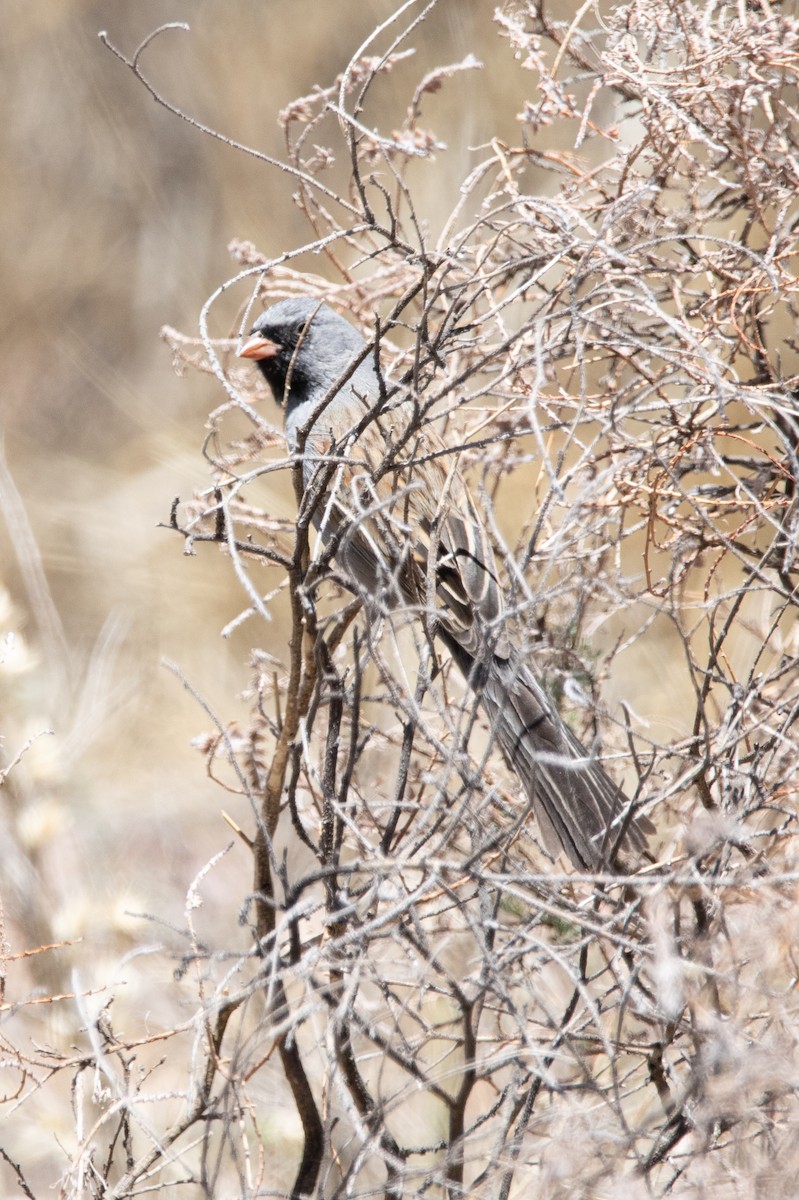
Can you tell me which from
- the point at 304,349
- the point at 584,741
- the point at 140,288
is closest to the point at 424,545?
the point at 584,741

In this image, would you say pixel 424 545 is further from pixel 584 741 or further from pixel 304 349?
pixel 304 349

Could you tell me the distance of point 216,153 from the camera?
6.26 metres

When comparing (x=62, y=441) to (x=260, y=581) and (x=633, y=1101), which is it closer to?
(x=260, y=581)

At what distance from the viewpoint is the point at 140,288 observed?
621 centimetres

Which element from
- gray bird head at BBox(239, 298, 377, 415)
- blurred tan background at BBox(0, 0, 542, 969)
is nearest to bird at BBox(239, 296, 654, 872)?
gray bird head at BBox(239, 298, 377, 415)

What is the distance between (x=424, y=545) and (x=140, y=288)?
13.3 ft

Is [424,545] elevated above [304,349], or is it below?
below

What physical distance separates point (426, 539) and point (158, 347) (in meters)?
3.85

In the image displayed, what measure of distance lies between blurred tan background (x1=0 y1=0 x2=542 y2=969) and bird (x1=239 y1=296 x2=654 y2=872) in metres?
2.13

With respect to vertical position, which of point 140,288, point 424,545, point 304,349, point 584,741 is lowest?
point 584,741

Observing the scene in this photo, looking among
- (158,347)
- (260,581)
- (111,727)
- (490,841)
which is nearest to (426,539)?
(490,841)

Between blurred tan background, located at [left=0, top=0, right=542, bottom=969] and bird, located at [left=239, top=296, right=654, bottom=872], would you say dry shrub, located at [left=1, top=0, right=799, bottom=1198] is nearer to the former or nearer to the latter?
bird, located at [left=239, top=296, right=654, bottom=872]

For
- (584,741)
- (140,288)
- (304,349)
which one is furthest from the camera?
(140,288)

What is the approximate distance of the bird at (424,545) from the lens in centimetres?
173
